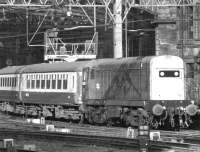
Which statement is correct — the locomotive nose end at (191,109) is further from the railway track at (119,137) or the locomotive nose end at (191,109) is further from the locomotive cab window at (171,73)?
the railway track at (119,137)

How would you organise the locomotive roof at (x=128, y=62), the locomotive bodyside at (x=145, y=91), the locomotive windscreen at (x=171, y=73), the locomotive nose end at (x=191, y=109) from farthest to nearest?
1. the locomotive windscreen at (x=171, y=73)
2. the locomotive roof at (x=128, y=62)
3. the locomotive bodyside at (x=145, y=91)
4. the locomotive nose end at (x=191, y=109)

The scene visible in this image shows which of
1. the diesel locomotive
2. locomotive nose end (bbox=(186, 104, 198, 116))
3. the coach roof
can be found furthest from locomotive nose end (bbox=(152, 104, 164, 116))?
the coach roof

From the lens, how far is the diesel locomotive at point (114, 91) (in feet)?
83.9

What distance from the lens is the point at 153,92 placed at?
25.5 m

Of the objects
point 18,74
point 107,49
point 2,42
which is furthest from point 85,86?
point 2,42

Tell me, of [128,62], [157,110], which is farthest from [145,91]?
[128,62]

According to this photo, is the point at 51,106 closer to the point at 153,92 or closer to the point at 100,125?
the point at 100,125

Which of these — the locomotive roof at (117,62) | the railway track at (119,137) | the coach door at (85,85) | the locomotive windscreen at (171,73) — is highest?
the locomotive roof at (117,62)

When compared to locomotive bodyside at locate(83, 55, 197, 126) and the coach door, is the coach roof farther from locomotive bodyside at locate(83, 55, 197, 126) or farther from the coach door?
locomotive bodyside at locate(83, 55, 197, 126)

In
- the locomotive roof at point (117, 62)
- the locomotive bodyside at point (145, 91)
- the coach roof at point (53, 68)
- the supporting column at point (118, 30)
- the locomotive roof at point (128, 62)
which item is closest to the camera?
the locomotive bodyside at point (145, 91)

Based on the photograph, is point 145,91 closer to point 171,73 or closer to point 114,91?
point 171,73

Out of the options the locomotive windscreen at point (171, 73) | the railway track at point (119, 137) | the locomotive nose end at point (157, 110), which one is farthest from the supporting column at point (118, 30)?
→ the locomotive nose end at point (157, 110)

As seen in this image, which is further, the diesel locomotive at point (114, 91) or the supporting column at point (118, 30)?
the supporting column at point (118, 30)

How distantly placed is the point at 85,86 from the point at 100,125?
6.82 ft
